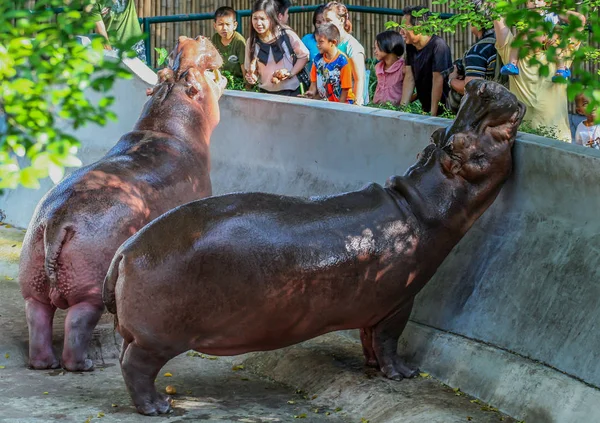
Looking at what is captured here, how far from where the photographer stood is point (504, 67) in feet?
26.5

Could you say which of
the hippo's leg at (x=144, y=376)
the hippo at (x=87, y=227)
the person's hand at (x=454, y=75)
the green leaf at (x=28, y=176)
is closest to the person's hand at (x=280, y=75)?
the person's hand at (x=454, y=75)

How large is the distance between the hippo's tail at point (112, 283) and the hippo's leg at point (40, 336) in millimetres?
1173

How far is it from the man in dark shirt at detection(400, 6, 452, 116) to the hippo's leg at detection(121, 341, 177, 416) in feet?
15.9

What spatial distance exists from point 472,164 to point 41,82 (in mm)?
3626

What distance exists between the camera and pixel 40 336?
269 inches

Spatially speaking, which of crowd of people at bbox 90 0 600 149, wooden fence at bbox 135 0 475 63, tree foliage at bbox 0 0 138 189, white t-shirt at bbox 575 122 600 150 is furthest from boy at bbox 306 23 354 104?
tree foliage at bbox 0 0 138 189

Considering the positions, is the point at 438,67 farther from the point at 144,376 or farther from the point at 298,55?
the point at 144,376

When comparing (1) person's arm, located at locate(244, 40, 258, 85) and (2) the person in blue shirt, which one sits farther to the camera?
(2) the person in blue shirt

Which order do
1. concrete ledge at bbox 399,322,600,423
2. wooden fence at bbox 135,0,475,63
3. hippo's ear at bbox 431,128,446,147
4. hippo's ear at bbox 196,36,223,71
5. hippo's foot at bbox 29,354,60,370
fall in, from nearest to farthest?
concrete ledge at bbox 399,322,600,423
hippo's ear at bbox 431,128,446,147
hippo's foot at bbox 29,354,60,370
hippo's ear at bbox 196,36,223,71
wooden fence at bbox 135,0,475,63

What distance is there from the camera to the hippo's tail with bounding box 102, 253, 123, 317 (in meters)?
5.73

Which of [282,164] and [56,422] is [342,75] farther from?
[56,422]

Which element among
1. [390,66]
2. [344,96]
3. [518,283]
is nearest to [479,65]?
[344,96]

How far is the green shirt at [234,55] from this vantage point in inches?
444

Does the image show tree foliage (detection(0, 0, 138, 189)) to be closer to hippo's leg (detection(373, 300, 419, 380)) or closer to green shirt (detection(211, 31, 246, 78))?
hippo's leg (detection(373, 300, 419, 380))
